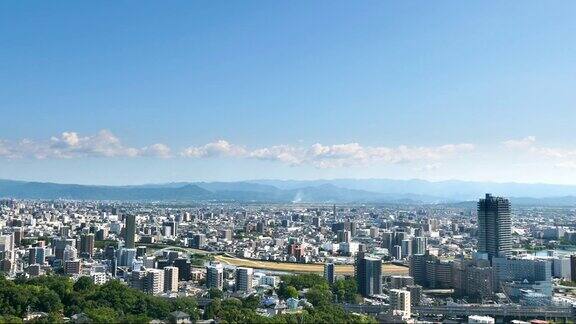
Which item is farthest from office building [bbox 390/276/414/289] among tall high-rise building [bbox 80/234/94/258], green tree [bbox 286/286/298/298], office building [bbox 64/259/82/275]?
tall high-rise building [bbox 80/234/94/258]

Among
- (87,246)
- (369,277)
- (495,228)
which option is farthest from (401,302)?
(87,246)

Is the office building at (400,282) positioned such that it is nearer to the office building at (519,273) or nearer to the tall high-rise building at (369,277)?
the tall high-rise building at (369,277)

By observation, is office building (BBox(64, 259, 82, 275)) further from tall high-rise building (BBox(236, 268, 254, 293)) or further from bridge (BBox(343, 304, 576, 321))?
bridge (BBox(343, 304, 576, 321))

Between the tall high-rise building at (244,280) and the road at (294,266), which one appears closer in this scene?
the tall high-rise building at (244,280)

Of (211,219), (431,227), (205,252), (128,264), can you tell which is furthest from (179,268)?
(211,219)


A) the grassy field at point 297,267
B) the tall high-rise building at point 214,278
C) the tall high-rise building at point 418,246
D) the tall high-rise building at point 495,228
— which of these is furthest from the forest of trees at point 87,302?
the tall high-rise building at point 418,246
